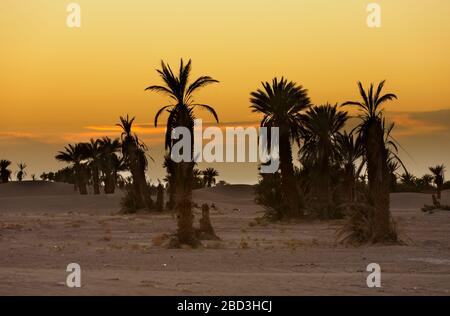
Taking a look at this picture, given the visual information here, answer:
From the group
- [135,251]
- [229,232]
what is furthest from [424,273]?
[229,232]

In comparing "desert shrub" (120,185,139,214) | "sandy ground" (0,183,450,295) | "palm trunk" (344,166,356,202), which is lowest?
"sandy ground" (0,183,450,295)

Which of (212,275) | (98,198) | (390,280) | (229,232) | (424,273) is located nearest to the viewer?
(390,280)

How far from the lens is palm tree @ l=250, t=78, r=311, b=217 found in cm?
4956

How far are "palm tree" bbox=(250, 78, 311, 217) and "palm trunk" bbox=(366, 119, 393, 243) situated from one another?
1933 cm

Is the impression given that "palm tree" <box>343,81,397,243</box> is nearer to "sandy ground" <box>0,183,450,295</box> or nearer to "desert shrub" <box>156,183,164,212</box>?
"sandy ground" <box>0,183,450,295</box>

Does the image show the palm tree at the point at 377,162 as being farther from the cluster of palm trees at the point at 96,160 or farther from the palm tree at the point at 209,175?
the palm tree at the point at 209,175

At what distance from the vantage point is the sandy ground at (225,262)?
16344mm

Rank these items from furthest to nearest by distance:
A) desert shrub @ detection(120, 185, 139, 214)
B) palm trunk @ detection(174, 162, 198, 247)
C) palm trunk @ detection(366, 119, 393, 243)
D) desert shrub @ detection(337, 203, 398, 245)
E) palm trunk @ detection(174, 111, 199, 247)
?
desert shrub @ detection(120, 185, 139, 214), desert shrub @ detection(337, 203, 398, 245), palm trunk @ detection(366, 119, 393, 243), palm trunk @ detection(174, 162, 198, 247), palm trunk @ detection(174, 111, 199, 247)

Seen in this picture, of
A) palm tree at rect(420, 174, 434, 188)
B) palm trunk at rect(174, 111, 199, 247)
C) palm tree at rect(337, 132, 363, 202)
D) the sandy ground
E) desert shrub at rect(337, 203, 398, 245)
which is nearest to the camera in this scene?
the sandy ground

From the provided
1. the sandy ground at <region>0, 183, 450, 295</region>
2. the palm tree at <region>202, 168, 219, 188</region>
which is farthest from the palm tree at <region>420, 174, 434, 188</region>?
the sandy ground at <region>0, 183, 450, 295</region>

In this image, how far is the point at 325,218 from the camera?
161 feet

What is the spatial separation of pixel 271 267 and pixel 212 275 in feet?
11.7

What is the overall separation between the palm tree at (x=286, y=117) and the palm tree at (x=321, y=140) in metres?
1.04
